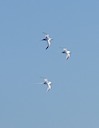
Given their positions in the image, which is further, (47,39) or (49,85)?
(49,85)

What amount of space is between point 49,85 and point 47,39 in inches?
690

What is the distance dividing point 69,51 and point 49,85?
10.3 m

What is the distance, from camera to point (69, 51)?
16488 cm

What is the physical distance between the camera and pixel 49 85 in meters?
165

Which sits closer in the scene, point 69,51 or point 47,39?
point 47,39

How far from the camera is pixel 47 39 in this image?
151875 millimetres

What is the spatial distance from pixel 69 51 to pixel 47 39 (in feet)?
47.3
